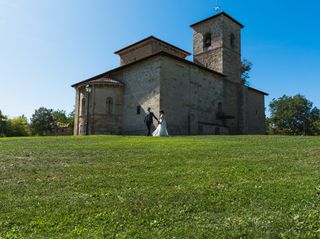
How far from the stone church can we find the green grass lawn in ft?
60.1

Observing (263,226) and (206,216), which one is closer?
(263,226)

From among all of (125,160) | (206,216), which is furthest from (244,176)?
(125,160)

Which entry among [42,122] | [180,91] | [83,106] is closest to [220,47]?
[180,91]

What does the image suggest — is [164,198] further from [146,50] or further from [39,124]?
[39,124]

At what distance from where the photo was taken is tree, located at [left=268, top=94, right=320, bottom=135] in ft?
211

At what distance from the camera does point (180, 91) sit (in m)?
31.0

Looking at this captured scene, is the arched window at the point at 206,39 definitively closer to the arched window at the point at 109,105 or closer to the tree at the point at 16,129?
the arched window at the point at 109,105

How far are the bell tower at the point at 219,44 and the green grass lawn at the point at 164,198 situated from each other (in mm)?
28155

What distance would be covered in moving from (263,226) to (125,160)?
662cm

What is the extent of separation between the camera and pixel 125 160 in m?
10.8

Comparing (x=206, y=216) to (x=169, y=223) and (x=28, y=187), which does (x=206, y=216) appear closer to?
(x=169, y=223)

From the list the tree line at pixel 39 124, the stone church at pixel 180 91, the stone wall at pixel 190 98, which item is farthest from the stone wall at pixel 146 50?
the tree line at pixel 39 124

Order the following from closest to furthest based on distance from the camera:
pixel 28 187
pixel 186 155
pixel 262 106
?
1. pixel 28 187
2. pixel 186 155
3. pixel 262 106

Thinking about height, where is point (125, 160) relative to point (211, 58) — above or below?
below
